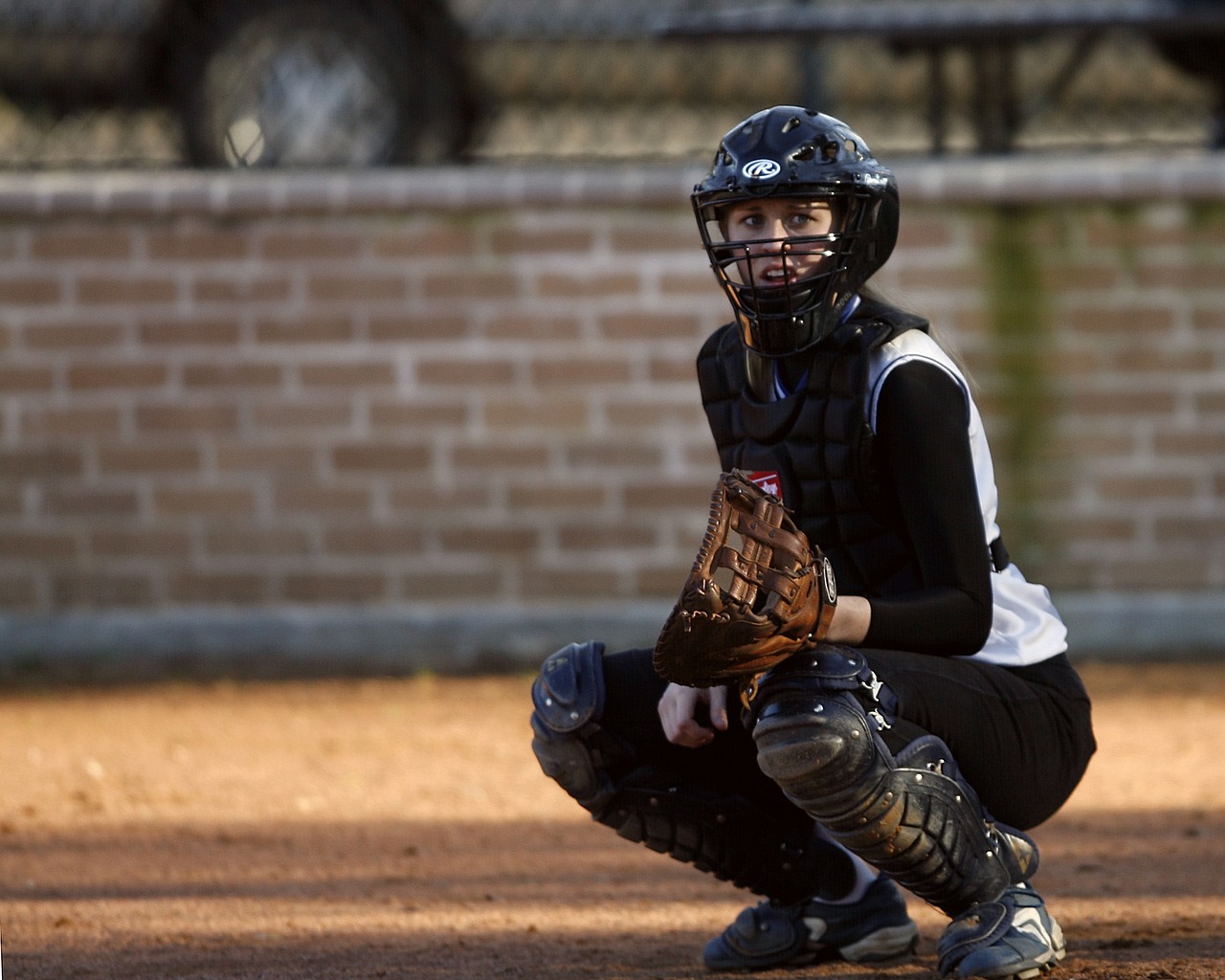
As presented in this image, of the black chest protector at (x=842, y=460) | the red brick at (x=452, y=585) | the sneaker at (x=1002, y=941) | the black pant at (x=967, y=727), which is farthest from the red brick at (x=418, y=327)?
the sneaker at (x=1002, y=941)

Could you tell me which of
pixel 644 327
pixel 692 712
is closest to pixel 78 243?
pixel 644 327

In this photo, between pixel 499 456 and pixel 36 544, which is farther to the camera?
pixel 36 544

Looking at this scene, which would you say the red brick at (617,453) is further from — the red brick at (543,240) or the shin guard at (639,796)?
the shin guard at (639,796)

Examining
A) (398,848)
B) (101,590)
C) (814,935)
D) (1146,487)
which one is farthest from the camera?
(101,590)

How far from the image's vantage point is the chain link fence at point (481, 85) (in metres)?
7.26

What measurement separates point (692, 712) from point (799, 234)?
0.87 m

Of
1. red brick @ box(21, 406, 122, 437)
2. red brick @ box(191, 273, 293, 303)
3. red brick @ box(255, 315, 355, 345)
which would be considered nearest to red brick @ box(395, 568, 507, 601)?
red brick @ box(255, 315, 355, 345)

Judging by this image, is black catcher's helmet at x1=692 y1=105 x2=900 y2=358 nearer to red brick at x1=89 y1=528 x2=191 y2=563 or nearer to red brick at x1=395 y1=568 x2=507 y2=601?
red brick at x1=395 y1=568 x2=507 y2=601

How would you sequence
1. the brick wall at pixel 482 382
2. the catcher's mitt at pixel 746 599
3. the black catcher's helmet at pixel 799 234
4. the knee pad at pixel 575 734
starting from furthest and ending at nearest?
the brick wall at pixel 482 382 < the knee pad at pixel 575 734 < the black catcher's helmet at pixel 799 234 < the catcher's mitt at pixel 746 599

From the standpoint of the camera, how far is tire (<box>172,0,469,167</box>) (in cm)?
731

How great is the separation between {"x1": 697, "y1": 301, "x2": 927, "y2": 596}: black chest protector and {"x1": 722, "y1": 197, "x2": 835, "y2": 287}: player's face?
0.46 feet

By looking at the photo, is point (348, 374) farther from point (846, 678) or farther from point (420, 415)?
point (846, 678)

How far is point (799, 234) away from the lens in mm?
3080

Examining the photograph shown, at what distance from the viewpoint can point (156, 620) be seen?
698cm
